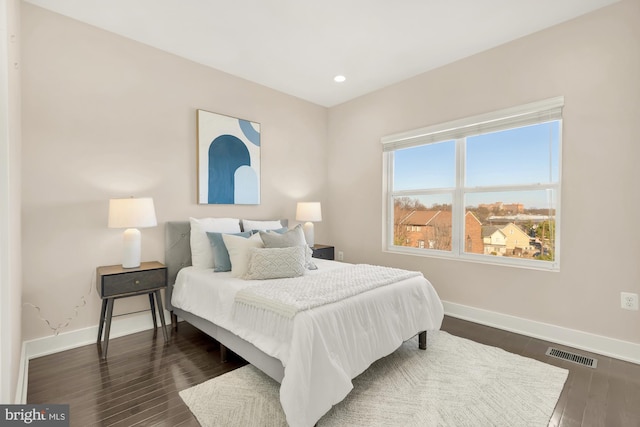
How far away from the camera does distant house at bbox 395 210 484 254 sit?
337 centimetres

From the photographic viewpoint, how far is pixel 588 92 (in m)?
2.60

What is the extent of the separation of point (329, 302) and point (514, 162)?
2468 millimetres

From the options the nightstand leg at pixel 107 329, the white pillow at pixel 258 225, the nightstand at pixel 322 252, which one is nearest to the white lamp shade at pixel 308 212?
the nightstand at pixel 322 252

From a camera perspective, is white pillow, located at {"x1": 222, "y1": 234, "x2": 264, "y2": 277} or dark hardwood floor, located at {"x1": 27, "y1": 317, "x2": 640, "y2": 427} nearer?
dark hardwood floor, located at {"x1": 27, "y1": 317, "x2": 640, "y2": 427}

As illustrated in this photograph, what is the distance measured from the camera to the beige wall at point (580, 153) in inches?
95.8

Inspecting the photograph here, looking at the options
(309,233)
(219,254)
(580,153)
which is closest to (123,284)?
(219,254)

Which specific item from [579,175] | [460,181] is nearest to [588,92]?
[579,175]

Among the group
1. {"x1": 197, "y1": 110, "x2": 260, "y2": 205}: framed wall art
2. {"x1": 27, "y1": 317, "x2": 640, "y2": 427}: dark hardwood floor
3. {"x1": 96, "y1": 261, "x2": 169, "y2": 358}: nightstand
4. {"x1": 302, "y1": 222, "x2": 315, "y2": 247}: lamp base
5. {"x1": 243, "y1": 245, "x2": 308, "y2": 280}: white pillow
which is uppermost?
{"x1": 197, "y1": 110, "x2": 260, "y2": 205}: framed wall art

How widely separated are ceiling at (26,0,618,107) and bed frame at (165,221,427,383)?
5.99 ft

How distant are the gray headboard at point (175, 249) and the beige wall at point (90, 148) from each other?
0.35 feet

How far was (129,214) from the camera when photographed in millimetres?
2584

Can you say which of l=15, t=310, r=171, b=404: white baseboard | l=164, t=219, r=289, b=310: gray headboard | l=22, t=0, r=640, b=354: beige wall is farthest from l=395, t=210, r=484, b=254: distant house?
l=15, t=310, r=171, b=404: white baseboard

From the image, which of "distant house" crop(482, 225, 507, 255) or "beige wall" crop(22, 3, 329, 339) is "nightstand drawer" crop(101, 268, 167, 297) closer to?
"beige wall" crop(22, 3, 329, 339)

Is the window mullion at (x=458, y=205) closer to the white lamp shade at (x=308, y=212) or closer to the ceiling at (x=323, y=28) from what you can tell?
the ceiling at (x=323, y=28)
